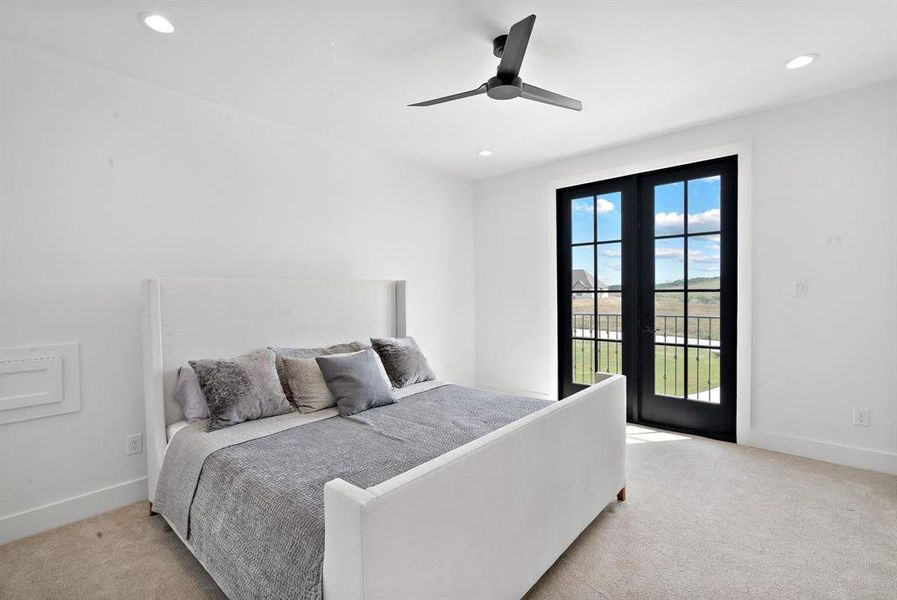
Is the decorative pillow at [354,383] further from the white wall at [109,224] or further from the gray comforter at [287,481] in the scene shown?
the white wall at [109,224]

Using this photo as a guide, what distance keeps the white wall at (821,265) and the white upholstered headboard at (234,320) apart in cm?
281

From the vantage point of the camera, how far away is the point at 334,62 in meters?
2.45

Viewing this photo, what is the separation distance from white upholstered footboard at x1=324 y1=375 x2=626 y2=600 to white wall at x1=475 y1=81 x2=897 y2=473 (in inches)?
75.3

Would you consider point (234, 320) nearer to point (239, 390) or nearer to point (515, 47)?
point (239, 390)

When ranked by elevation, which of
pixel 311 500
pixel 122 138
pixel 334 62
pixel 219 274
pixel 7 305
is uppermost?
pixel 334 62

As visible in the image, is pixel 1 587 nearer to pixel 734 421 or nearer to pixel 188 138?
pixel 188 138

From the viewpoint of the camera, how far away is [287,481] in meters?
1.64

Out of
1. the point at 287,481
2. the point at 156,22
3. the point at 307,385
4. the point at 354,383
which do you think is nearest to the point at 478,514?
the point at 287,481

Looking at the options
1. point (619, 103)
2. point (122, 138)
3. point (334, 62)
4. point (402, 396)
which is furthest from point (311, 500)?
point (619, 103)

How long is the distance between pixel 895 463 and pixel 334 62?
4.27m

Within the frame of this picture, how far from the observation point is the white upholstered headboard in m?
2.46

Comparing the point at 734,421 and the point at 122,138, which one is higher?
the point at 122,138

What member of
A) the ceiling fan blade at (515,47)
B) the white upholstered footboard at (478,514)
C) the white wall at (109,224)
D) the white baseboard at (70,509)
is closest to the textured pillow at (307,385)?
the white wall at (109,224)

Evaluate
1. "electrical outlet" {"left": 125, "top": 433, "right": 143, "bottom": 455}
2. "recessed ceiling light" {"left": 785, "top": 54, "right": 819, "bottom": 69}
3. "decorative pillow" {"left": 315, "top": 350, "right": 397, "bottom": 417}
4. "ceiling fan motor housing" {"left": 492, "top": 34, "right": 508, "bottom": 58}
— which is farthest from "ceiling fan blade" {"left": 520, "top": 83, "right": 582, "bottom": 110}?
"electrical outlet" {"left": 125, "top": 433, "right": 143, "bottom": 455}
